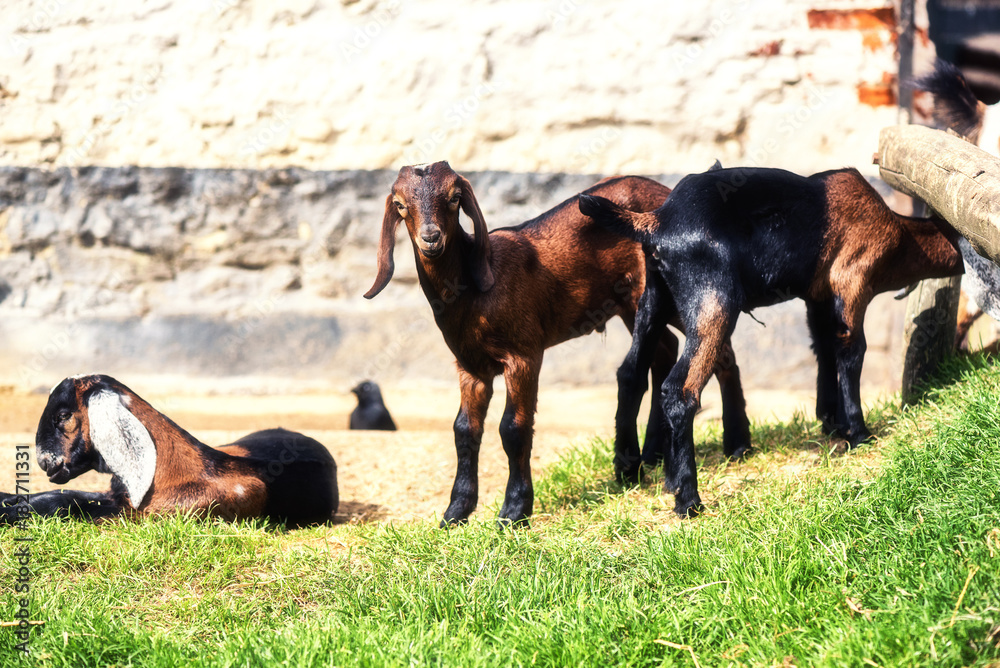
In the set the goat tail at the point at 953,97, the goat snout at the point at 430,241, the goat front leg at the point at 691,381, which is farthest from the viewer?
the goat tail at the point at 953,97

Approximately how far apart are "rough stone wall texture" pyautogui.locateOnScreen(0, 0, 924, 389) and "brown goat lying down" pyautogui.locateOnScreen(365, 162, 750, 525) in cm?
327

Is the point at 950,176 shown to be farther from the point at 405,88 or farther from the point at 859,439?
the point at 405,88

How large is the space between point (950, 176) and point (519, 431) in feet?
7.19

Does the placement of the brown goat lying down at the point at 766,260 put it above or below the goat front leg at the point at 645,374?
above

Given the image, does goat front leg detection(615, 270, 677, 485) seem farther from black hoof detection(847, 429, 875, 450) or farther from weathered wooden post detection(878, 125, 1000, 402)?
weathered wooden post detection(878, 125, 1000, 402)

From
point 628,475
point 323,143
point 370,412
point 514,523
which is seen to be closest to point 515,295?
point 514,523

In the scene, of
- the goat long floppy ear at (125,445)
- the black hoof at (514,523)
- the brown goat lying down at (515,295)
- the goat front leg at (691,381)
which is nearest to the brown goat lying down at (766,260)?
the goat front leg at (691,381)

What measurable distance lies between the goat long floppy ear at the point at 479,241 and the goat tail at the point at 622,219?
460 mm

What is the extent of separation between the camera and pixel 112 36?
7.99 m

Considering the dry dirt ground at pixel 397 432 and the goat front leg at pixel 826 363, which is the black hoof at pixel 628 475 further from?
the goat front leg at pixel 826 363

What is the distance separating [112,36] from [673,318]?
5837mm

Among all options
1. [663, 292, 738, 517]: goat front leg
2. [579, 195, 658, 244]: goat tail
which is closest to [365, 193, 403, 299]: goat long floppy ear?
[579, 195, 658, 244]: goat tail

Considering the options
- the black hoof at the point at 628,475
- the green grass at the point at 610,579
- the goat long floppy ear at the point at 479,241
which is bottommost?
the black hoof at the point at 628,475

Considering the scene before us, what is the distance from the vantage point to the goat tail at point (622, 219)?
4266mm
